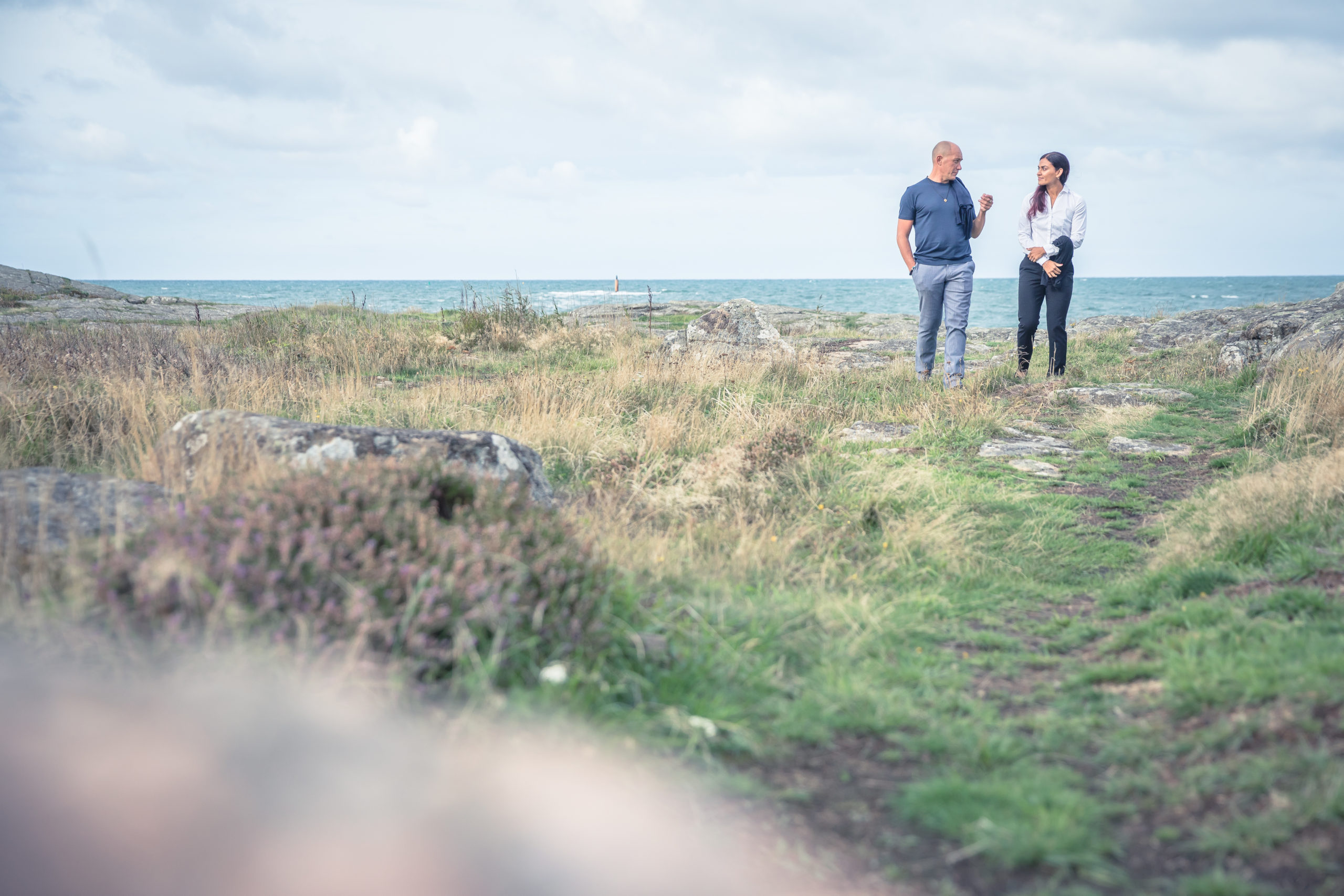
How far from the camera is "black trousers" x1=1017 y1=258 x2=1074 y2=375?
9.47m

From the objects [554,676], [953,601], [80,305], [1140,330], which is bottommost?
[953,601]

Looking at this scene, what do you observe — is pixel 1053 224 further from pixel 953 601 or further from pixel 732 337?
pixel 953 601

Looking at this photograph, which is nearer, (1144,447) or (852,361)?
(1144,447)

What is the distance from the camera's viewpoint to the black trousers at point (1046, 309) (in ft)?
31.1

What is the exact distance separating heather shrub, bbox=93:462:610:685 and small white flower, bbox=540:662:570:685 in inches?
3.5

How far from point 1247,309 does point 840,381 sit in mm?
14696

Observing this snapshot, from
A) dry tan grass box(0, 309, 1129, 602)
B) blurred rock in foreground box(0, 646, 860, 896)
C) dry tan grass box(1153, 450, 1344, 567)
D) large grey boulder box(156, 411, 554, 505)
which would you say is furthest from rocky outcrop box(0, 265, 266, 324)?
dry tan grass box(1153, 450, 1344, 567)

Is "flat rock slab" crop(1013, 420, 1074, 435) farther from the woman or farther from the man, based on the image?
the woman

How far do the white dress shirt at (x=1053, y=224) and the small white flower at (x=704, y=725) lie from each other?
8369 mm

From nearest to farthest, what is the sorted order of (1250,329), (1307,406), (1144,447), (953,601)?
(953,601)
(1307,406)
(1144,447)
(1250,329)

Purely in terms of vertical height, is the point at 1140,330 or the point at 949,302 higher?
the point at 949,302

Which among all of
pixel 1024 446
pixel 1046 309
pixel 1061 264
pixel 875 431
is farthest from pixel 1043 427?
pixel 1061 264

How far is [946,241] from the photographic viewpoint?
354 inches

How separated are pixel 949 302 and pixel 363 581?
809cm
